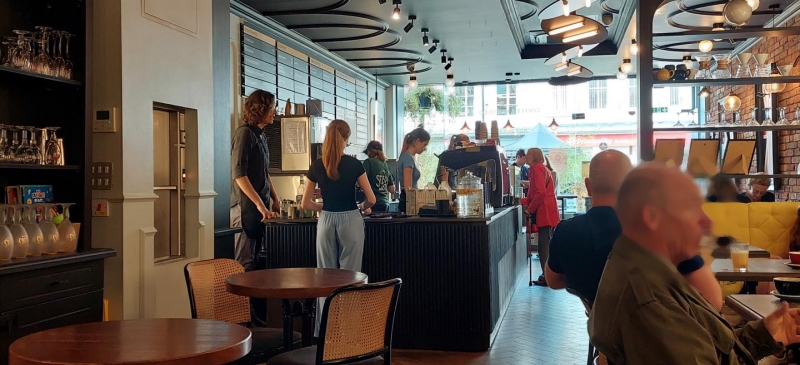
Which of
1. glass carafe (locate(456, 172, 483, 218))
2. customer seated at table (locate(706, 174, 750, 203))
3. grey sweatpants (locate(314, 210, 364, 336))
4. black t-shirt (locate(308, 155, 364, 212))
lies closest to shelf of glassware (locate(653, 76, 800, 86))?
glass carafe (locate(456, 172, 483, 218))

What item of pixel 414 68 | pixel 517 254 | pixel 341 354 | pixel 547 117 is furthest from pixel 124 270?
pixel 547 117

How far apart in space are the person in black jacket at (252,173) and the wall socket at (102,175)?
1.04 metres

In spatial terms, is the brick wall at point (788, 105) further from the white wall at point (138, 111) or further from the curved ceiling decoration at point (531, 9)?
the white wall at point (138, 111)

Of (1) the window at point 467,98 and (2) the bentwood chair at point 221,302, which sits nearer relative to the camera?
(2) the bentwood chair at point 221,302

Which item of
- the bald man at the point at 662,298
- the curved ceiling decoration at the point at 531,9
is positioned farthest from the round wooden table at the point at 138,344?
the curved ceiling decoration at the point at 531,9

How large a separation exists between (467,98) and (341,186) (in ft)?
31.8

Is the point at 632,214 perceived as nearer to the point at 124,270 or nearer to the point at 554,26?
the point at 124,270

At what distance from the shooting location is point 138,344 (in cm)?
209

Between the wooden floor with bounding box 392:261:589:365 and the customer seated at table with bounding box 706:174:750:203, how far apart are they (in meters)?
4.03

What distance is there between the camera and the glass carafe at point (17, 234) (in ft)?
10.4

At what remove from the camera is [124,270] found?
387 cm

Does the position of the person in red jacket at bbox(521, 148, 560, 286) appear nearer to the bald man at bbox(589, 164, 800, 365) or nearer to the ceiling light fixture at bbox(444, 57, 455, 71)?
the ceiling light fixture at bbox(444, 57, 455, 71)

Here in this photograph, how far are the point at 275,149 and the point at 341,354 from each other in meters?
5.52

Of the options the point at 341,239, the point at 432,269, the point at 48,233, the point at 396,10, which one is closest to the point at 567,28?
the point at 396,10
